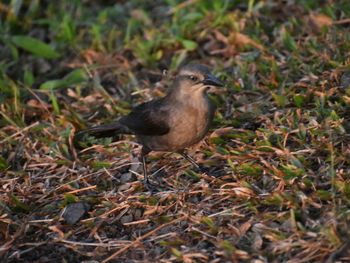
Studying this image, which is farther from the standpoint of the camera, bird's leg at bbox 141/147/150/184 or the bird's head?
the bird's head

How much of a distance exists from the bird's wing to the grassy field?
34 centimetres

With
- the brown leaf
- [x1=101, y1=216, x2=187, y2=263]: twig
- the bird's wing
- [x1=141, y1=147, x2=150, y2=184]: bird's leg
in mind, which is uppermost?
the brown leaf

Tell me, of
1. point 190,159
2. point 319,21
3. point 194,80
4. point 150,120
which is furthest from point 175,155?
point 319,21

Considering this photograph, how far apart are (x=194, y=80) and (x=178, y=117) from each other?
0.39 m

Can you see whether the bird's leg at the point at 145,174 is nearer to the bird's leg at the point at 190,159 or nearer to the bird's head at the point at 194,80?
the bird's leg at the point at 190,159

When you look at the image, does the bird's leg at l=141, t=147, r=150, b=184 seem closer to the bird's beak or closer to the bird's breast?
the bird's breast

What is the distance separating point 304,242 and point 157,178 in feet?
5.57

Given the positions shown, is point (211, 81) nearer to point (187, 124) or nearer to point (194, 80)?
point (194, 80)

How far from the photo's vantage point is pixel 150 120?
19.0 feet

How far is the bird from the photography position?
562 cm

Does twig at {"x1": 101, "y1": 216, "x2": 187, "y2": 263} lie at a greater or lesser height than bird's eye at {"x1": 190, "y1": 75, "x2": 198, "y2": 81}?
lesser

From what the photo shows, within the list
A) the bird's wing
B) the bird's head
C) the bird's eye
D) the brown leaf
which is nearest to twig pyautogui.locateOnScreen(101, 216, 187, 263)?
the bird's wing

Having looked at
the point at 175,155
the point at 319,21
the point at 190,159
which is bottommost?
the point at 175,155

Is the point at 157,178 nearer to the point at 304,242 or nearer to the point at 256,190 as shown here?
the point at 256,190
